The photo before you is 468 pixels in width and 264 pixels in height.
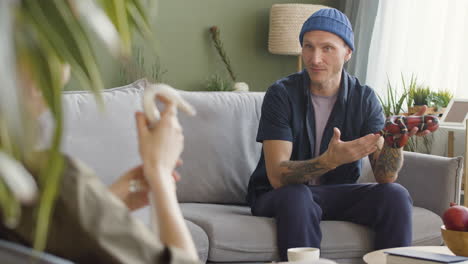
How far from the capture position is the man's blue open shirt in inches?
115

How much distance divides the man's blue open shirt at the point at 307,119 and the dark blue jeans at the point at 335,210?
0.38 feet

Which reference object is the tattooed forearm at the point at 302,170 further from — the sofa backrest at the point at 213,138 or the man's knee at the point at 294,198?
the sofa backrest at the point at 213,138

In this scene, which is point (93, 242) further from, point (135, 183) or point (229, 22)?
point (229, 22)

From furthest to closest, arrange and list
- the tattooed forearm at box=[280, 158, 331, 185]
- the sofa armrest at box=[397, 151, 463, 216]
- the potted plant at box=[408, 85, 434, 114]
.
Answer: the potted plant at box=[408, 85, 434, 114]
the sofa armrest at box=[397, 151, 463, 216]
the tattooed forearm at box=[280, 158, 331, 185]

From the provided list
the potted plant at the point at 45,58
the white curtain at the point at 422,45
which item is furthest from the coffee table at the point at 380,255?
the white curtain at the point at 422,45

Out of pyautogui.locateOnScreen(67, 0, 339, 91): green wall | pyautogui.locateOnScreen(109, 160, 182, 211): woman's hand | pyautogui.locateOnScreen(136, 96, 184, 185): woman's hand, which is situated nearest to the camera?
pyautogui.locateOnScreen(136, 96, 184, 185): woman's hand

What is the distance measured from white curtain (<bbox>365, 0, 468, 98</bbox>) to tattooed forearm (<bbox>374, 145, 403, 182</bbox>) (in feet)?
5.14

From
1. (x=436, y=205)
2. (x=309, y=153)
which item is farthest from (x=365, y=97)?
(x=436, y=205)

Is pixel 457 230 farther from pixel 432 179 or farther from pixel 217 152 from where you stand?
pixel 217 152

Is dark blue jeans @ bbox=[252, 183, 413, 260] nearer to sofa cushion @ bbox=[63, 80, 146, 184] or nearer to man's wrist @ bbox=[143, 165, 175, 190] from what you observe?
sofa cushion @ bbox=[63, 80, 146, 184]

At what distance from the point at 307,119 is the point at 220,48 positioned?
2.35 m

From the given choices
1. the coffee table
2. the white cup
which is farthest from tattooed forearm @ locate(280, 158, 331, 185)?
the white cup

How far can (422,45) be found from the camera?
4496 millimetres

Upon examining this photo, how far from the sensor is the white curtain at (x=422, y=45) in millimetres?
4254
